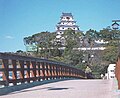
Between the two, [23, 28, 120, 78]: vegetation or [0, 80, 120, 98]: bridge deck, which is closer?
[0, 80, 120, 98]: bridge deck

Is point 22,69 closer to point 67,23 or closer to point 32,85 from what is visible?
point 32,85

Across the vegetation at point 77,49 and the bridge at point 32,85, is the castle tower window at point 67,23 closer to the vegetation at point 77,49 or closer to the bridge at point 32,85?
the vegetation at point 77,49

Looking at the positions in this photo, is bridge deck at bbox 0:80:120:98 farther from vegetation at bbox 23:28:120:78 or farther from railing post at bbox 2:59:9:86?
vegetation at bbox 23:28:120:78

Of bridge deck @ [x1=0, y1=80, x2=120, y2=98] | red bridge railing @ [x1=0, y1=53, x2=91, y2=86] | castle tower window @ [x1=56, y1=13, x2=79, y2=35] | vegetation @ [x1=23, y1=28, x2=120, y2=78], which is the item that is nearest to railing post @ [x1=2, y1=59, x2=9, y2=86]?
red bridge railing @ [x1=0, y1=53, x2=91, y2=86]

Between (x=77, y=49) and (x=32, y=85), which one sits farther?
(x=77, y=49)

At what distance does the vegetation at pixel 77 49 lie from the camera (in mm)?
Result: 84625

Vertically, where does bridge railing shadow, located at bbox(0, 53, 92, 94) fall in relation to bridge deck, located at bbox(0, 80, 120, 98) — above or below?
above

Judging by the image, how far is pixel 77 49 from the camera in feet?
320

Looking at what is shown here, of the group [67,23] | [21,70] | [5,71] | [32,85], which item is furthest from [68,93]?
[67,23]

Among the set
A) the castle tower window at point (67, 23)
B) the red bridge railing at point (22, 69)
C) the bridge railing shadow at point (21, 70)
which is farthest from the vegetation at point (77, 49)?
the bridge railing shadow at point (21, 70)

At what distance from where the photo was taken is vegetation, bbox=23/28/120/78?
278 ft

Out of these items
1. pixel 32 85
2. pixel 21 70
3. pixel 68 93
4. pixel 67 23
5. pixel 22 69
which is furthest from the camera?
pixel 67 23

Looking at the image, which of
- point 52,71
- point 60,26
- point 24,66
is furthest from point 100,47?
point 24,66

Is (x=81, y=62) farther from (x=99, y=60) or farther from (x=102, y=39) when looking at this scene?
(x=102, y=39)
